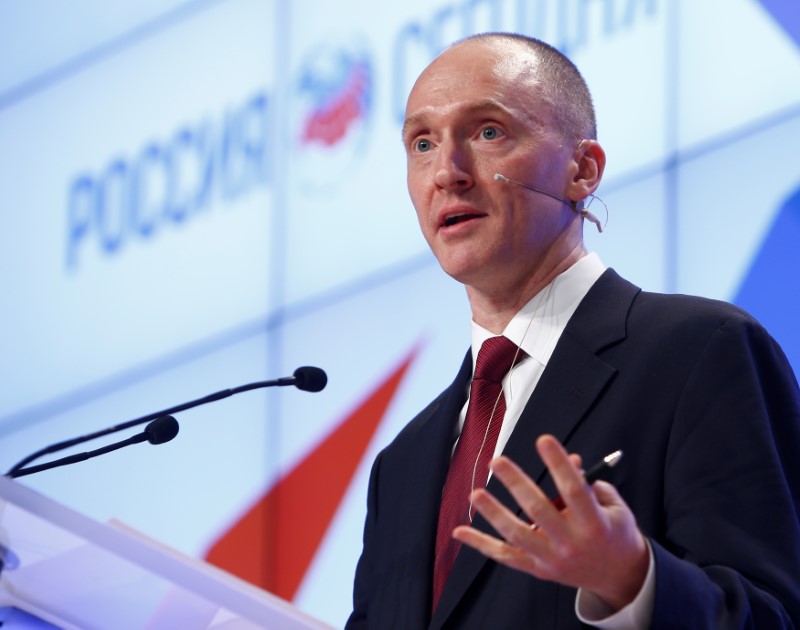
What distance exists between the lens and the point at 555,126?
2.05 meters

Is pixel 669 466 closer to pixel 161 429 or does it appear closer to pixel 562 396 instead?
pixel 562 396

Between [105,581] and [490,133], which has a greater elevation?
[490,133]

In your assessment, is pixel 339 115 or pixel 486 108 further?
pixel 339 115

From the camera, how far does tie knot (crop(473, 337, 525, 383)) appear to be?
75.3 inches

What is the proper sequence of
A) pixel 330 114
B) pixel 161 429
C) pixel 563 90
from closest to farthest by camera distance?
pixel 161 429 < pixel 563 90 < pixel 330 114

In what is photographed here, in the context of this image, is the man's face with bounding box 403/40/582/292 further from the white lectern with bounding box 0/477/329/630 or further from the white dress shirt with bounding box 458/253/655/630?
the white lectern with bounding box 0/477/329/630

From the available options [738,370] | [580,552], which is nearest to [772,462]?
[738,370]

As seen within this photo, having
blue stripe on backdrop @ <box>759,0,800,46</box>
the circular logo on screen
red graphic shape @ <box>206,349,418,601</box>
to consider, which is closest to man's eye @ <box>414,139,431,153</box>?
blue stripe on backdrop @ <box>759,0,800,46</box>

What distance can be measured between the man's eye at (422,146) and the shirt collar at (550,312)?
1.07 feet

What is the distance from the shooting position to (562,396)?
173cm

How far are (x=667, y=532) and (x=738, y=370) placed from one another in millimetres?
238

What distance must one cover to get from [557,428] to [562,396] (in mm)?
56

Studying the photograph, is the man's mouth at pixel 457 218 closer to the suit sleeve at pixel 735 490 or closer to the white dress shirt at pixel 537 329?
the white dress shirt at pixel 537 329

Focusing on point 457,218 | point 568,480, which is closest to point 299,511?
point 457,218
